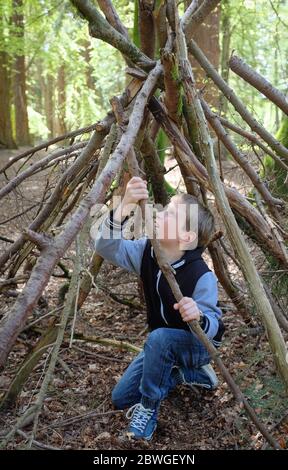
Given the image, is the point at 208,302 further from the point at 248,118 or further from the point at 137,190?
the point at 248,118

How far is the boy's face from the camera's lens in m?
2.38

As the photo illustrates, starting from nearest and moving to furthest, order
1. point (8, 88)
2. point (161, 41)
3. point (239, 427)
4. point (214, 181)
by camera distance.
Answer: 1. point (214, 181)
2. point (239, 427)
3. point (161, 41)
4. point (8, 88)

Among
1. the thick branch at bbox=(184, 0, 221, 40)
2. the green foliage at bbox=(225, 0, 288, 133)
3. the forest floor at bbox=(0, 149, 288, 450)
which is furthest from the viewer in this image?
the green foliage at bbox=(225, 0, 288, 133)

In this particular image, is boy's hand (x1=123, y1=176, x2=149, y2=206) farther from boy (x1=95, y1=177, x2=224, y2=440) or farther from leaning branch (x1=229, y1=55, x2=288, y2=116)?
leaning branch (x1=229, y1=55, x2=288, y2=116)

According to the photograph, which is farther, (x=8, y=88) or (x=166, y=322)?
(x=8, y=88)

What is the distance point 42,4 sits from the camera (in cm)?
966

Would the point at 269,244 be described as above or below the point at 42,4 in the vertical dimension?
below

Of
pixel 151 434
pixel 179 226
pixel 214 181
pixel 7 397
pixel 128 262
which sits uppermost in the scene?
pixel 214 181

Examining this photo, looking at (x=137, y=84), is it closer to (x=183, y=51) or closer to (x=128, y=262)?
(x=183, y=51)

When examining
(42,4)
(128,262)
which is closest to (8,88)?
(42,4)

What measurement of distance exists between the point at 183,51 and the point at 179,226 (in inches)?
31.6

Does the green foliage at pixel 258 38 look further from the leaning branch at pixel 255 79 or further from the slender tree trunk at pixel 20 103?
the slender tree trunk at pixel 20 103

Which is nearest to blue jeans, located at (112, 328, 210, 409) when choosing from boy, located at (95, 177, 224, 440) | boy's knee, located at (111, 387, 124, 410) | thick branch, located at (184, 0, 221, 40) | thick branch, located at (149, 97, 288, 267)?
boy, located at (95, 177, 224, 440)

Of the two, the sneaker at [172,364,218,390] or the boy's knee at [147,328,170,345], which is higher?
the boy's knee at [147,328,170,345]
